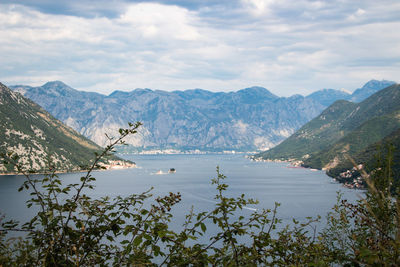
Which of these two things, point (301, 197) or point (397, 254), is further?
point (301, 197)

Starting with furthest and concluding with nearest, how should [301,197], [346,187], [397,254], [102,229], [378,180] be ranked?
1. [346,187]
2. [301,197]
3. [378,180]
4. [102,229]
5. [397,254]

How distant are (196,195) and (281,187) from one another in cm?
5106

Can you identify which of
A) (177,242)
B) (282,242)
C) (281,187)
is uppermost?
(177,242)

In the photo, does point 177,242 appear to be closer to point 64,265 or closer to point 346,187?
point 64,265

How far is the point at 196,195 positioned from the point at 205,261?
150728 mm

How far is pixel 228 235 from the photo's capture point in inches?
255

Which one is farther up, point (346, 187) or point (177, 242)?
point (177, 242)

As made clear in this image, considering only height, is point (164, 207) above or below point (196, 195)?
above

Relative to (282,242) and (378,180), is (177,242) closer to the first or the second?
(282,242)

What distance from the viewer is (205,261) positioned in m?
6.02

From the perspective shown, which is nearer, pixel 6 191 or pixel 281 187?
pixel 6 191

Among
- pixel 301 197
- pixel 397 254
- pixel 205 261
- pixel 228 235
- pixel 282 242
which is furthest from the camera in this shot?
pixel 301 197

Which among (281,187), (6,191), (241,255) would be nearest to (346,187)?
(281,187)

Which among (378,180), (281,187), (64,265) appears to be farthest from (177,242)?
(281,187)
